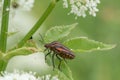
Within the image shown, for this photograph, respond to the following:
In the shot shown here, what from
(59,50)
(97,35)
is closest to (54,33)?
(59,50)

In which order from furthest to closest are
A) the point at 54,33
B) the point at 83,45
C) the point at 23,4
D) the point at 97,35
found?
1. the point at 97,35
2. the point at 23,4
3. the point at 54,33
4. the point at 83,45

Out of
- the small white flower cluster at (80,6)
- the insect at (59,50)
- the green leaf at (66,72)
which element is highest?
the small white flower cluster at (80,6)

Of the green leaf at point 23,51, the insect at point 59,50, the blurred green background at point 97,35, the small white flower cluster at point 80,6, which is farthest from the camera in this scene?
the blurred green background at point 97,35

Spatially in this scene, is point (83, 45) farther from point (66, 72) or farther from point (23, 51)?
point (23, 51)

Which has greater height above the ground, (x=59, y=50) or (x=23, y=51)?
(x=59, y=50)

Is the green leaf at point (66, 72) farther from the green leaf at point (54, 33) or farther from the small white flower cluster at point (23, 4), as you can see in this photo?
the small white flower cluster at point (23, 4)

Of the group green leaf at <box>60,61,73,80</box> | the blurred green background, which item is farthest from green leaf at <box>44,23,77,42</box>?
the blurred green background

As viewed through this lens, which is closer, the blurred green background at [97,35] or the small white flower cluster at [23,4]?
the small white flower cluster at [23,4]

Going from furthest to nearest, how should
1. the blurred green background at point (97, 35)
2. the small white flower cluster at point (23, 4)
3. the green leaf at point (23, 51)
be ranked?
1. the blurred green background at point (97, 35)
2. the small white flower cluster at point (23, 4)
3. the green leaf at point (23, 51)

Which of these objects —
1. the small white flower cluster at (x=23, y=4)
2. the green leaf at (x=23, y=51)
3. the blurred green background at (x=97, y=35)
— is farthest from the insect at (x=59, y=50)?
the blurred green background at (x=97, y=35)
